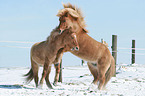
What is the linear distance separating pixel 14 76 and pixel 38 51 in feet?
12.2

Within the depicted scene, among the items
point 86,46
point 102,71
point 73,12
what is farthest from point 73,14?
point 102,71

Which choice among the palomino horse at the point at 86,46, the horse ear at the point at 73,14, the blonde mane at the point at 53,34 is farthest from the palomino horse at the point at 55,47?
the horse ear at the point at 73,14

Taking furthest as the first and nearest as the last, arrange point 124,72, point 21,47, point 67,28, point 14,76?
point 124,72 < point 14,76 < point 21,47 < point 67,28

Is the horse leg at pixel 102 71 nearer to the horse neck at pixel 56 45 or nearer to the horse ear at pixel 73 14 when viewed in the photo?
the horse neck at pixel 56 45

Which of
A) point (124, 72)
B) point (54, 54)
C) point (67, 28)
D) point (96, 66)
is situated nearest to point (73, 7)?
point (67, 28)

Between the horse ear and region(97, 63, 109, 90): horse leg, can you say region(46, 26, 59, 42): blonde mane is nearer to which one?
the horse ear

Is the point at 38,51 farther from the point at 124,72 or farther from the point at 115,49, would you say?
the point at 124,72

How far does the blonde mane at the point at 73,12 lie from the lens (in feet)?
12.2

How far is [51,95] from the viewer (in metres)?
3.30

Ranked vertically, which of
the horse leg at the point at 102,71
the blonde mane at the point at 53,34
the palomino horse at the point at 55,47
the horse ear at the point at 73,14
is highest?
the horse ear at the point at 73,14

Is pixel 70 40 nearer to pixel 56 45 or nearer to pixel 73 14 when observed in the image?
pixel 56 45

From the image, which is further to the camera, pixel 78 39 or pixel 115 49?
pixel 115 49

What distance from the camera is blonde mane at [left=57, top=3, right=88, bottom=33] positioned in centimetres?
371

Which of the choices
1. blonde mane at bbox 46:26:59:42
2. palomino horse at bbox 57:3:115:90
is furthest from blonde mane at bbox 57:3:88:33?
blonde mane at bbox 46:26:59:42
